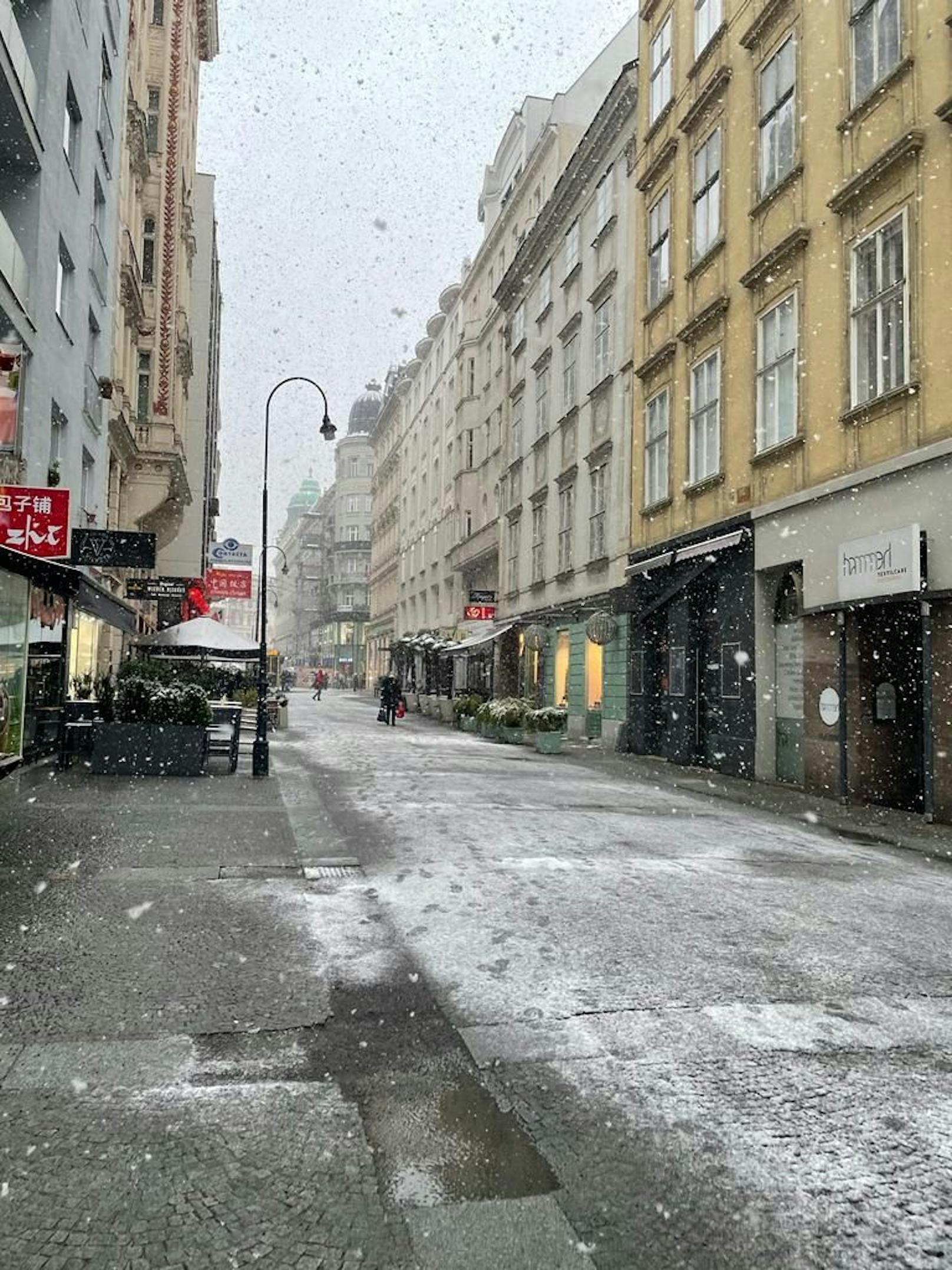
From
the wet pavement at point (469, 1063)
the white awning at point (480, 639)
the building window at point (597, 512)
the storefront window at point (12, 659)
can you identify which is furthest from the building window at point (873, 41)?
the white awning at point (480, 639)

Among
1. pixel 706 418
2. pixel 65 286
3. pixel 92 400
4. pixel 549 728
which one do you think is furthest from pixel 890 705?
pixel 92 400

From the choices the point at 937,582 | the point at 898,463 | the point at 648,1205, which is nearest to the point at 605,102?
the point at 898,463

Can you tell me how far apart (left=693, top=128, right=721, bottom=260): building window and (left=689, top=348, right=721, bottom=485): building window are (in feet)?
7.74

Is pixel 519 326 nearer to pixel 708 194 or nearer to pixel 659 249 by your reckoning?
pixel 659 249

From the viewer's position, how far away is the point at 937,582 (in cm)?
1150

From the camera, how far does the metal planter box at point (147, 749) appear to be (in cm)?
1446

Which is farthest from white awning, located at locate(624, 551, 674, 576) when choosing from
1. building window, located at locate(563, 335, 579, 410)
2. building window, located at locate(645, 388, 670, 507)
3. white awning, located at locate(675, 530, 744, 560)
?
building window, located at locate(563, 335, 579, 410)

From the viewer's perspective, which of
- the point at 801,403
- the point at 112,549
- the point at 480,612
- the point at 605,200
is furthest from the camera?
the point at 480,612

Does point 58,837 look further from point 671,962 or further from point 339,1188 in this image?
point 339,1188

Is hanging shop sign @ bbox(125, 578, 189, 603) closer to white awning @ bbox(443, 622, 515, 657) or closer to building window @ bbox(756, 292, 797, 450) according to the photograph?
white awning @ bbox(443, 622, 515, 657)

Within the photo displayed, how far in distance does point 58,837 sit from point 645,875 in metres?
5.54

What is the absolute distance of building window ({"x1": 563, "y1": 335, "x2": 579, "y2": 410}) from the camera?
2838 centimetres

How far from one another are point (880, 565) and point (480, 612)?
24.2 metres

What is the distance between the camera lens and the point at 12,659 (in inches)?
440
